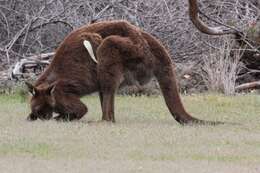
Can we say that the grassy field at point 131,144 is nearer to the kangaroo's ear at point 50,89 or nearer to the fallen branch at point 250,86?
the kangaroo's ear at point 50,89

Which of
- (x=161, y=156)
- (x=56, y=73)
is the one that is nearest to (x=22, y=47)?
(x=56, y=73)

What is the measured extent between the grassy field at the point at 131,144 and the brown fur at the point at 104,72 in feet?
0.93

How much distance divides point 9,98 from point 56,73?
10.8 feet

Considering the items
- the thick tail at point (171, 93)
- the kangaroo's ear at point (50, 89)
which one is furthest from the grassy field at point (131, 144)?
the kangaroo's ear at point (50, 89)

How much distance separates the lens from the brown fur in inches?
420

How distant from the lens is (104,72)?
419 inches

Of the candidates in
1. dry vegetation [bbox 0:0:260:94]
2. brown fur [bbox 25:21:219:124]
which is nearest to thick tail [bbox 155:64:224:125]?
brown fur [bbox 25:21:219:124]

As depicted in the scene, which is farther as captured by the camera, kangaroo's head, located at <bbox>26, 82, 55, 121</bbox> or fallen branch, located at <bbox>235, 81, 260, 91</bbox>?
fallen branch, located at <bbox>235, 81, 260, 91</bbox>

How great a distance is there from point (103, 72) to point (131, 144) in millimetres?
2020

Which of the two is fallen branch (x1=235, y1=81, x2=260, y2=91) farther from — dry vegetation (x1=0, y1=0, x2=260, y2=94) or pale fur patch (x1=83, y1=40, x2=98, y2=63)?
pale fur patch (x1=83, y1=40, x2=98, y2=63)

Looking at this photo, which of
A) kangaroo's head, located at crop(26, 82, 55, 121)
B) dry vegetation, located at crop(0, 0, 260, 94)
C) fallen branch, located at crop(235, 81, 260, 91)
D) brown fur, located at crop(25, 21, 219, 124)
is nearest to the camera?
brown fur, located at crop(25, 21, 219, 124)

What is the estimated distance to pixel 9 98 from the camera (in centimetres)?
1415

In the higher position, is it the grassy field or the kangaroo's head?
the kangaroo's head

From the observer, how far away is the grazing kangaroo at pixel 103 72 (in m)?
10.7
